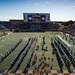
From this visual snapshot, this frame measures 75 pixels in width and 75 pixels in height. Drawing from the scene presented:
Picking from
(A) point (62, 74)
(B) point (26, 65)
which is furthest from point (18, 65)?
(A) point (62, 74)

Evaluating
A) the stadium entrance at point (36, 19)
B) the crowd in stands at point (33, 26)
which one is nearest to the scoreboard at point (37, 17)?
the stadium entrance at point (36, 19)

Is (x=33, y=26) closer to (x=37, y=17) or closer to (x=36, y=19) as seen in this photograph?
(x=36, y=19)

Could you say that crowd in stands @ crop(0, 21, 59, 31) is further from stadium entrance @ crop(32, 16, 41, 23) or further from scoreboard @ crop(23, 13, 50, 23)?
stadium entrance @ crop(32, 16, 41, 23)

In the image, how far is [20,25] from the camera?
114750 millimetres

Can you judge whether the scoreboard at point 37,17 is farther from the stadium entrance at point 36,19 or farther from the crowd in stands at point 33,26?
the crowd in stands at point 33,26

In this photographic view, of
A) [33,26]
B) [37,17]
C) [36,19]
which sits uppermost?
[37,17]

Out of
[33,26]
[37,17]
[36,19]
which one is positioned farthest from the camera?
[33,26]

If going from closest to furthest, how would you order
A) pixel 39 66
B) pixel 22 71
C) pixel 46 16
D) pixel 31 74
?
pixel 31 74 → pixel 22 71 → pixel 39 66 → pixel 46 16

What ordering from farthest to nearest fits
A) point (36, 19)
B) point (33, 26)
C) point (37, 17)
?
point (33, 26)
point (36, 19)
point (37, 17)

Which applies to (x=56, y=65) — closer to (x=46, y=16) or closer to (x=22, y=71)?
(x=22, y=71)

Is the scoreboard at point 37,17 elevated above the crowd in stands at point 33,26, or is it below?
above

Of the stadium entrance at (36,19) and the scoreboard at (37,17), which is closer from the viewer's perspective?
the stadium entrance at (36,19)

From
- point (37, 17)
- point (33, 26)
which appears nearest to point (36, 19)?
point (37, 17)

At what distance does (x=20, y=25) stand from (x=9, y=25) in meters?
9.81
